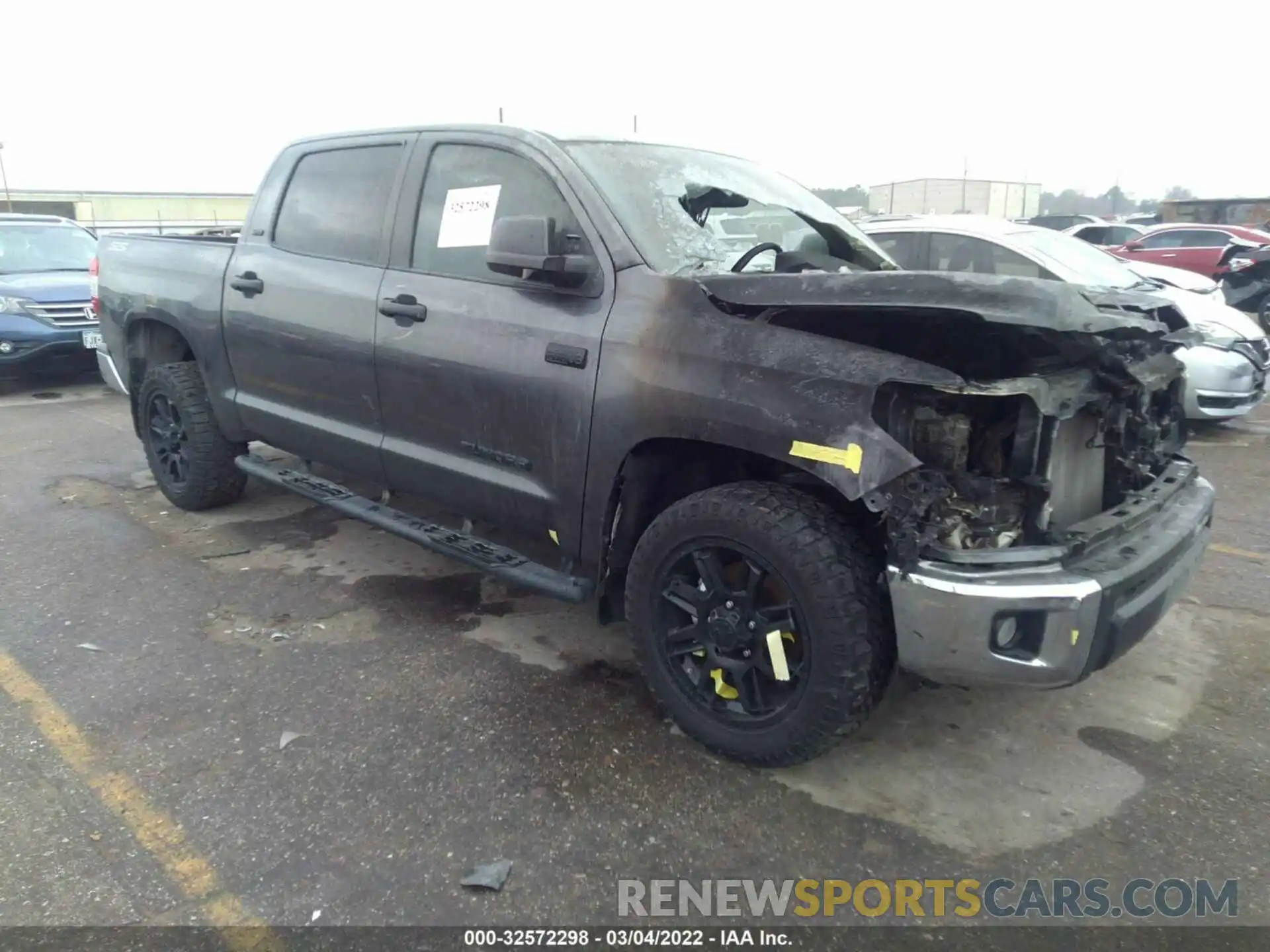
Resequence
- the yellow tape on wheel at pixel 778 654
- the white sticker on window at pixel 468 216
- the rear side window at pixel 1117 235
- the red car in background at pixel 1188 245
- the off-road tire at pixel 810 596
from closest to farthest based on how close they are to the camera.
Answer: the off-road tire at pixel 810 596 < the yellow tape on wheel at pixel 778 654 < the white sticker on window at pixel 468 216 < the red car in background at pixel 1188 245 < the rear side window at pixel 1117 235

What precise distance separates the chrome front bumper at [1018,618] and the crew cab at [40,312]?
8.21 m

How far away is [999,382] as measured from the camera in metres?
2.47

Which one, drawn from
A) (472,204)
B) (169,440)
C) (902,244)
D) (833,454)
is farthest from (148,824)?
(902,244)

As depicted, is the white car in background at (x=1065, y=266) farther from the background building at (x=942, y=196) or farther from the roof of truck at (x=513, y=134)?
the background building at (x=942, y=196)

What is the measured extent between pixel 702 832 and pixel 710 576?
0.74 meters

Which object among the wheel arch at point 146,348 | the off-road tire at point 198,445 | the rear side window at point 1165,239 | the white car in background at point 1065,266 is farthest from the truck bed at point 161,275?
the rear side window at point 1165,239

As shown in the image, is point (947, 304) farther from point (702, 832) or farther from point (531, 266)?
point (702, 832)

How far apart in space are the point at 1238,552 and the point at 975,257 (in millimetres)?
2880

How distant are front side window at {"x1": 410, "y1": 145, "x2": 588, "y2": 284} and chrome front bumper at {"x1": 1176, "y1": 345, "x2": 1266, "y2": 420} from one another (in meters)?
5.61

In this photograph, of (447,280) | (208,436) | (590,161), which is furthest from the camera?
(208,436)

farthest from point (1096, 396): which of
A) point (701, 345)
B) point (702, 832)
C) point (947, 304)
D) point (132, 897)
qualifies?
point (132, 897)

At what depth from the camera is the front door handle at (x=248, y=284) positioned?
4320 mm

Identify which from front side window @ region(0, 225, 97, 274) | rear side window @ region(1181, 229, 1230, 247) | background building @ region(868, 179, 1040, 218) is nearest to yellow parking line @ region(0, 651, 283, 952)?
front side window @ region(0, 225, 97, 274)

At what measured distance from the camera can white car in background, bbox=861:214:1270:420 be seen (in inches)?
259
